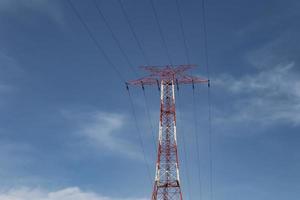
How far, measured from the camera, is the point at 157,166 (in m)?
78.1

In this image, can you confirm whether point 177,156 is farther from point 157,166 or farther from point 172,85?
point 172,85

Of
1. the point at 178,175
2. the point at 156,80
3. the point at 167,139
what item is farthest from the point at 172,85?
the point at 178,175

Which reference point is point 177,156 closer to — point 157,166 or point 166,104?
point 157,166

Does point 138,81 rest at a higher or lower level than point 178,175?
higher

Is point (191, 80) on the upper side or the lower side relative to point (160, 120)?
upper

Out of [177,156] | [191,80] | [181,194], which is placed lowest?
[181,194]

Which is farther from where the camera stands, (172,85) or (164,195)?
(172,85)

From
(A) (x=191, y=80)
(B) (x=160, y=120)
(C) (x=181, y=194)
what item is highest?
(A) (x=191, y=80)

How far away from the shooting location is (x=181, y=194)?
248 ft

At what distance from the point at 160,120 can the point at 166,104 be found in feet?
9.71

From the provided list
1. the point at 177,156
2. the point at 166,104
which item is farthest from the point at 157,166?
the point at 166,104

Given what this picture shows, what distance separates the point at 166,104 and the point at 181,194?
1503 cm

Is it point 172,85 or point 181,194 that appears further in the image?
point 172,85

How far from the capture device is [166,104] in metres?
82.2
